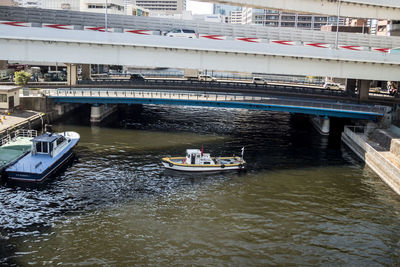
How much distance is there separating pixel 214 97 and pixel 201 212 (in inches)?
993

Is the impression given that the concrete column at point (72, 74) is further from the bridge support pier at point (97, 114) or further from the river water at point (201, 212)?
the river water at point (201, 212)

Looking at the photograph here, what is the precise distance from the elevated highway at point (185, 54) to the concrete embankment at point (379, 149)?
7422mm

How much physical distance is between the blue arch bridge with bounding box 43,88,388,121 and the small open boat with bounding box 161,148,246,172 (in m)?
13.8

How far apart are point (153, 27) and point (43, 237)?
4338 centimetres

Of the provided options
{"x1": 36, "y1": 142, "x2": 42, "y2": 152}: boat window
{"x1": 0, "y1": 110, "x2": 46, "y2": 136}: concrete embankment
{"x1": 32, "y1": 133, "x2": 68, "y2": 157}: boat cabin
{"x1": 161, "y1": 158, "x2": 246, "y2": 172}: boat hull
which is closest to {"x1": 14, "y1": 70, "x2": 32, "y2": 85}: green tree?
{"x1": 0, "y1": 110, "x2": 46, "y2": 136}: concrete embankment

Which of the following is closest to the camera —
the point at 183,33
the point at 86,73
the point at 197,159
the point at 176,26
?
the point at 197,159

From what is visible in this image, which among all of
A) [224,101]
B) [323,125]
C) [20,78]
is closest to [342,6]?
[323,125]

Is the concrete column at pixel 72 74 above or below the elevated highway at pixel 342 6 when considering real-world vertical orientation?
below

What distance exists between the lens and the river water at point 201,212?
78.6 ft

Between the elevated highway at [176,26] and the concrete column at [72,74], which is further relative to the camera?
the concrete column at [72,74]

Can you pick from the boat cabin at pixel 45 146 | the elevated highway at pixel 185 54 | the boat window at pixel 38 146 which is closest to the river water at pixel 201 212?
the boat cabin at pixel 45 146

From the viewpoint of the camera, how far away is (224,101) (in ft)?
169

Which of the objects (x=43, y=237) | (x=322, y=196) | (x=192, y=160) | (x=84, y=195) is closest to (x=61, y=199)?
(x=84, y=195)

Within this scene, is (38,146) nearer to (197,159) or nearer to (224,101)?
(197,159)
